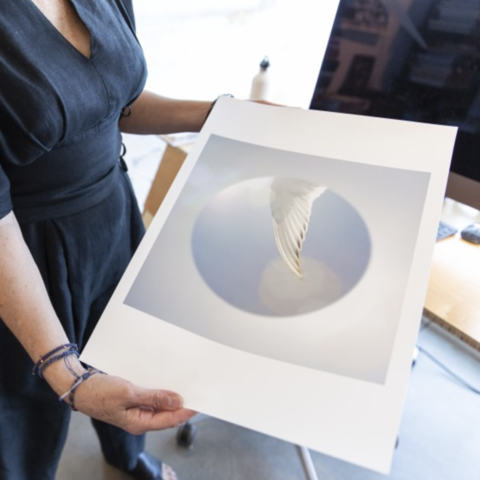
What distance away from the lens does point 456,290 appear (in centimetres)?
70

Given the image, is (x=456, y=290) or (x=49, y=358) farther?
(x=456, y=290)

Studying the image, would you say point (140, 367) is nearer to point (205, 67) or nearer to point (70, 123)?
point (70, 123)

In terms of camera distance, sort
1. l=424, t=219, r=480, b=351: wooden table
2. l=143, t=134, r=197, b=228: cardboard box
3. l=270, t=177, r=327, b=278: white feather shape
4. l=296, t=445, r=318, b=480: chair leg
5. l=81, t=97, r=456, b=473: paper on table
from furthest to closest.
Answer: l=143, t=134, r=197, b=228: cardboard box
l=296, t=445, r=318, b=480: chair leg
l=424, t=219, r=480, b=351: wooden table
l=270, t=177, r=327, b=278: white feather shape
l=81, t=97, r=456, b=473: paper on table

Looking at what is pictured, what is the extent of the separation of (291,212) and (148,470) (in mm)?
883

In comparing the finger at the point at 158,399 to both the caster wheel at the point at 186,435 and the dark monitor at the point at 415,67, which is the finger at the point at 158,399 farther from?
the caster wheel at the point at 186,435

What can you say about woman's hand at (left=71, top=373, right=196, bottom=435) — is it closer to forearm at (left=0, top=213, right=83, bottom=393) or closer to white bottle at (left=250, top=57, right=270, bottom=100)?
forearm at (left=0, top=213, right=83, bottom=393)

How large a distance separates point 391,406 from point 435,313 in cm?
29

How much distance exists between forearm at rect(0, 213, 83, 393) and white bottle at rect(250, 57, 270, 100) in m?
0.81

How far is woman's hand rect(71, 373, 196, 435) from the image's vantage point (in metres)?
0.44

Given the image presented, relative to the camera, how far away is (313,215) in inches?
21.6

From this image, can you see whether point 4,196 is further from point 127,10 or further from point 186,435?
point 186,435

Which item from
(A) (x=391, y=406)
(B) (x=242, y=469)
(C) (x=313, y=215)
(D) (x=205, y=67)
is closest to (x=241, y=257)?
(C) (x=313, y=215)

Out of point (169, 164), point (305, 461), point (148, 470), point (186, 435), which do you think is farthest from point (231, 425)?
point (169, 164)

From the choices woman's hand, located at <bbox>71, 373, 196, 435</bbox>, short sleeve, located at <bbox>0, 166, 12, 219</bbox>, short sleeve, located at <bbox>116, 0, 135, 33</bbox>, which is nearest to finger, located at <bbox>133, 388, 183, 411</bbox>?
woman's hand, located at <bbox>71, 373, 196, 435</bbox>
